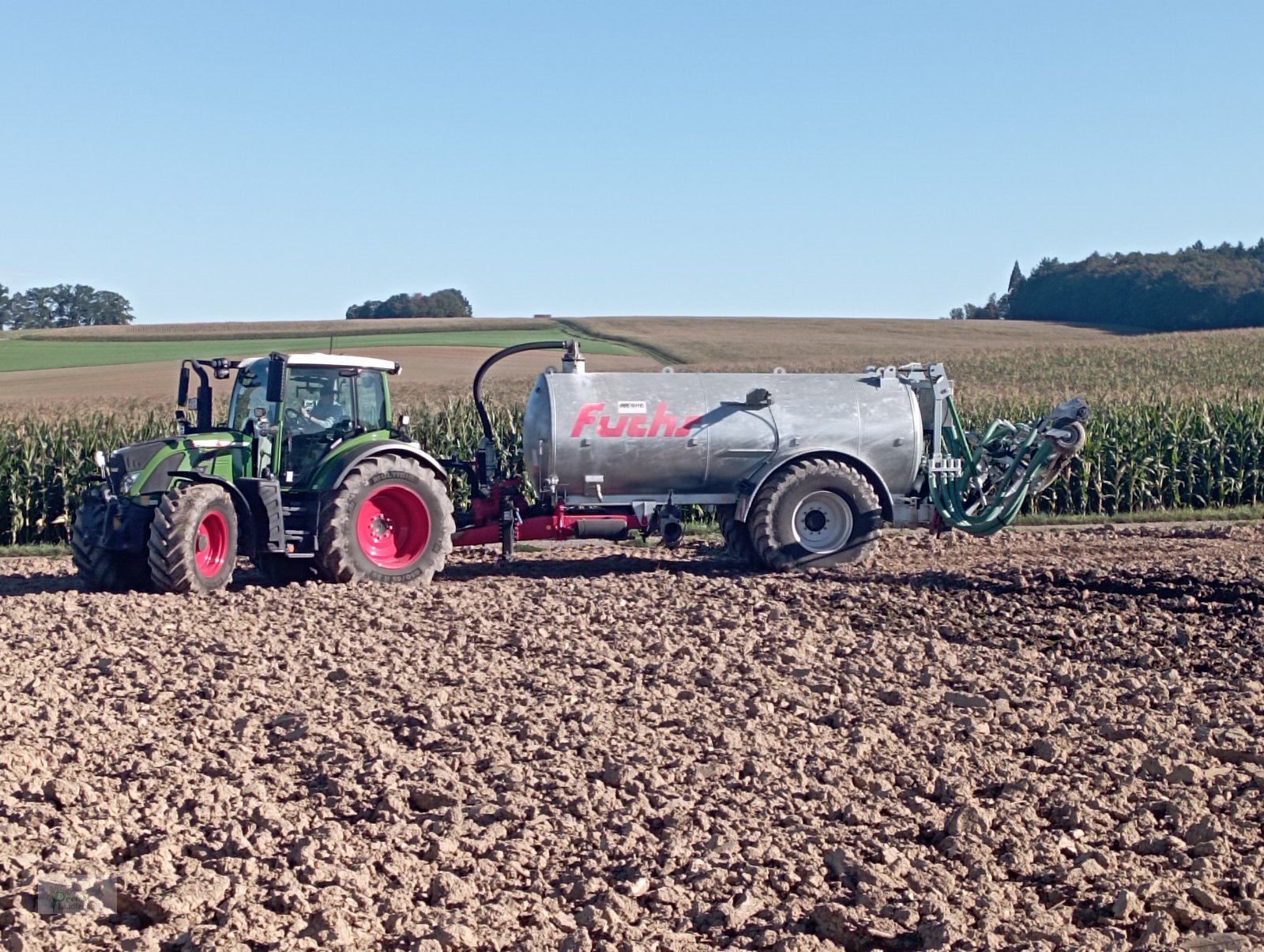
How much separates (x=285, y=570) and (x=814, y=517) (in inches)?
200

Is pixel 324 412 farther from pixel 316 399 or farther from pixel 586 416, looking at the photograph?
pixel 586 416

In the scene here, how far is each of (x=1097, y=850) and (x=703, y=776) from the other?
71.9 inches

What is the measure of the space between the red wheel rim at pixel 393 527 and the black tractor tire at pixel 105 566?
1.91m

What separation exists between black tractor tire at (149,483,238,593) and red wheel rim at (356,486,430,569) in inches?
48.9

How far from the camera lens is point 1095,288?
67.4m

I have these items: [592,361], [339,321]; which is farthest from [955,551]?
[339,321]

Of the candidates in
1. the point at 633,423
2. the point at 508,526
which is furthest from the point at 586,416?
the point at 508,526

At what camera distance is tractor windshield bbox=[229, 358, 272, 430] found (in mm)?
11883

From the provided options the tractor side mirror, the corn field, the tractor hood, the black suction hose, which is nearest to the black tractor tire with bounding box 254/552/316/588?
the tractor hood

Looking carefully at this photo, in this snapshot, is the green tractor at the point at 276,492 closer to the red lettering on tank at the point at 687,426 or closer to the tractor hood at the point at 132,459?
the tractor hood at the point at 132,459

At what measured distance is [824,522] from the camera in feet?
Result: 43.4

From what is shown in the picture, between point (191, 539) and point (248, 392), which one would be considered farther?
point (248, 392)

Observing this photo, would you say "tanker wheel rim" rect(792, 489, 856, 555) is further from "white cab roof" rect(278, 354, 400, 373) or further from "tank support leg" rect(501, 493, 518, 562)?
"white cab roof" rect(278, 354, 400, 373)

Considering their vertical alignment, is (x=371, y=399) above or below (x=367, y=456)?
above
